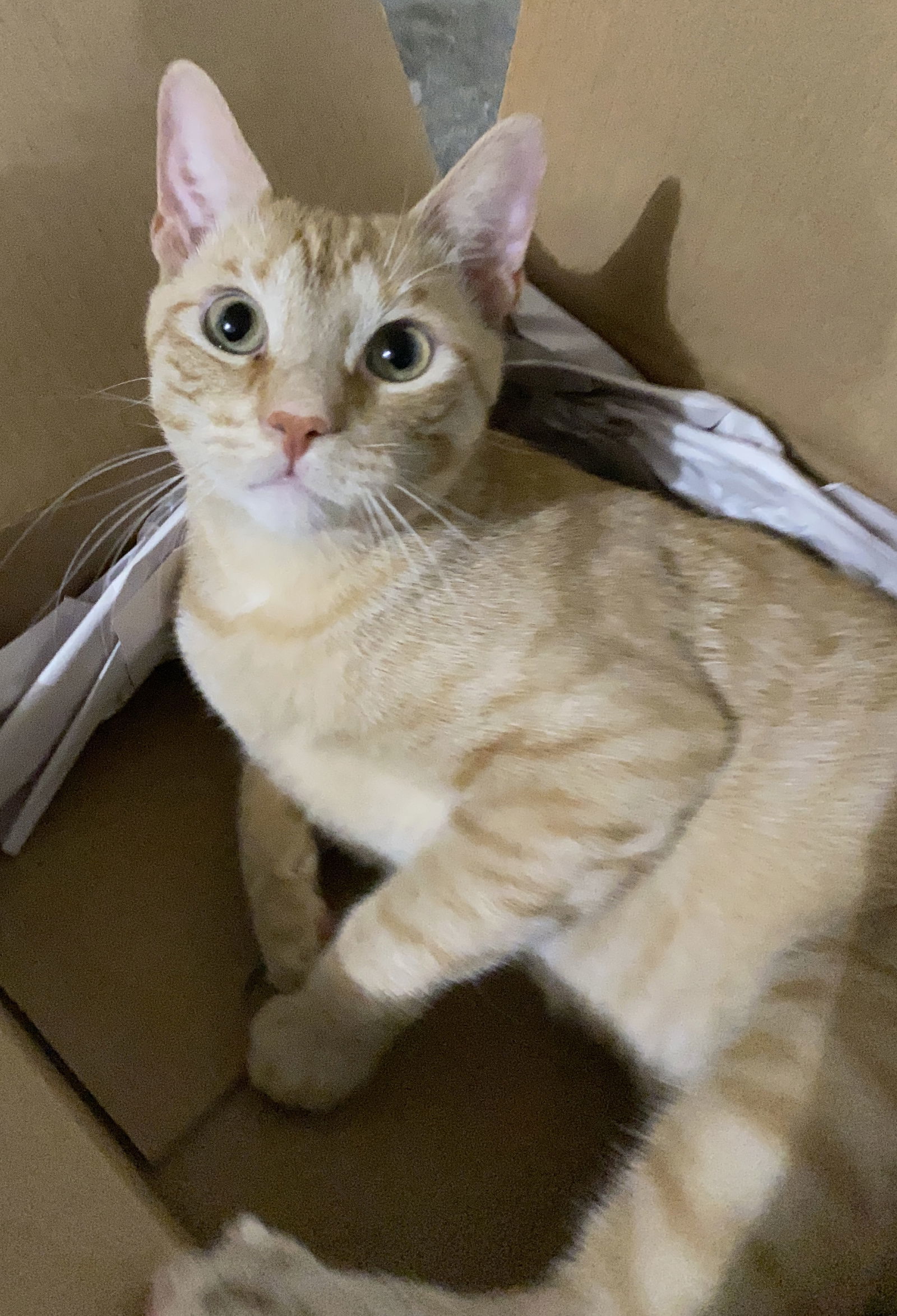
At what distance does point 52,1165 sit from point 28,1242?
0.05 metres

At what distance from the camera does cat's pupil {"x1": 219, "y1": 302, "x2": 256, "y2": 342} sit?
87 centimetres

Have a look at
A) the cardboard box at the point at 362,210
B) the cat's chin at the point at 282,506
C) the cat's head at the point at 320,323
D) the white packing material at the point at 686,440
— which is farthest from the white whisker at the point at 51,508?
the white packing material at the point at 686,440

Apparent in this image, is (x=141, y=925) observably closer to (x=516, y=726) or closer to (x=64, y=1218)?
(x=64, y=1218)

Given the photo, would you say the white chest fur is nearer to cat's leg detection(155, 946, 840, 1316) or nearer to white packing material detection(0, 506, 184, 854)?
white packing material detection(0, 506, 184, 854)

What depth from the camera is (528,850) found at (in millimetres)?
862

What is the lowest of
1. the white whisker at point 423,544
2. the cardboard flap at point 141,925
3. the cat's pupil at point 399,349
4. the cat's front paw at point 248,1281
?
the cardboard flap at point 141,925

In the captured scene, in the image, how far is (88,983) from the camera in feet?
3.53

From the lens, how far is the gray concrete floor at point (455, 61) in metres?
1.62

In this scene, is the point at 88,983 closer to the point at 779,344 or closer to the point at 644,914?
the point at 644,914

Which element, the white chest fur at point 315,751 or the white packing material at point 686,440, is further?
the white packing material at point 686,440

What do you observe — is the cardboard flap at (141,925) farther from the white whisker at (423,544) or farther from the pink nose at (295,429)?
the pink nose at (295,429)

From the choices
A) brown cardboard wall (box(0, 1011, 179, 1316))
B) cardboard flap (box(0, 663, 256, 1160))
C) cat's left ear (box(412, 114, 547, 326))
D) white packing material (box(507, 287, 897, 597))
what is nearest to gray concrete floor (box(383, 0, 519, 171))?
white packing material (box(507, 287, 897, 597))

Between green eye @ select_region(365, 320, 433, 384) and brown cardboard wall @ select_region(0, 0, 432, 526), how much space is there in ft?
1.28

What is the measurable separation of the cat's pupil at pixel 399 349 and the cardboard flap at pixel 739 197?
39 cm
